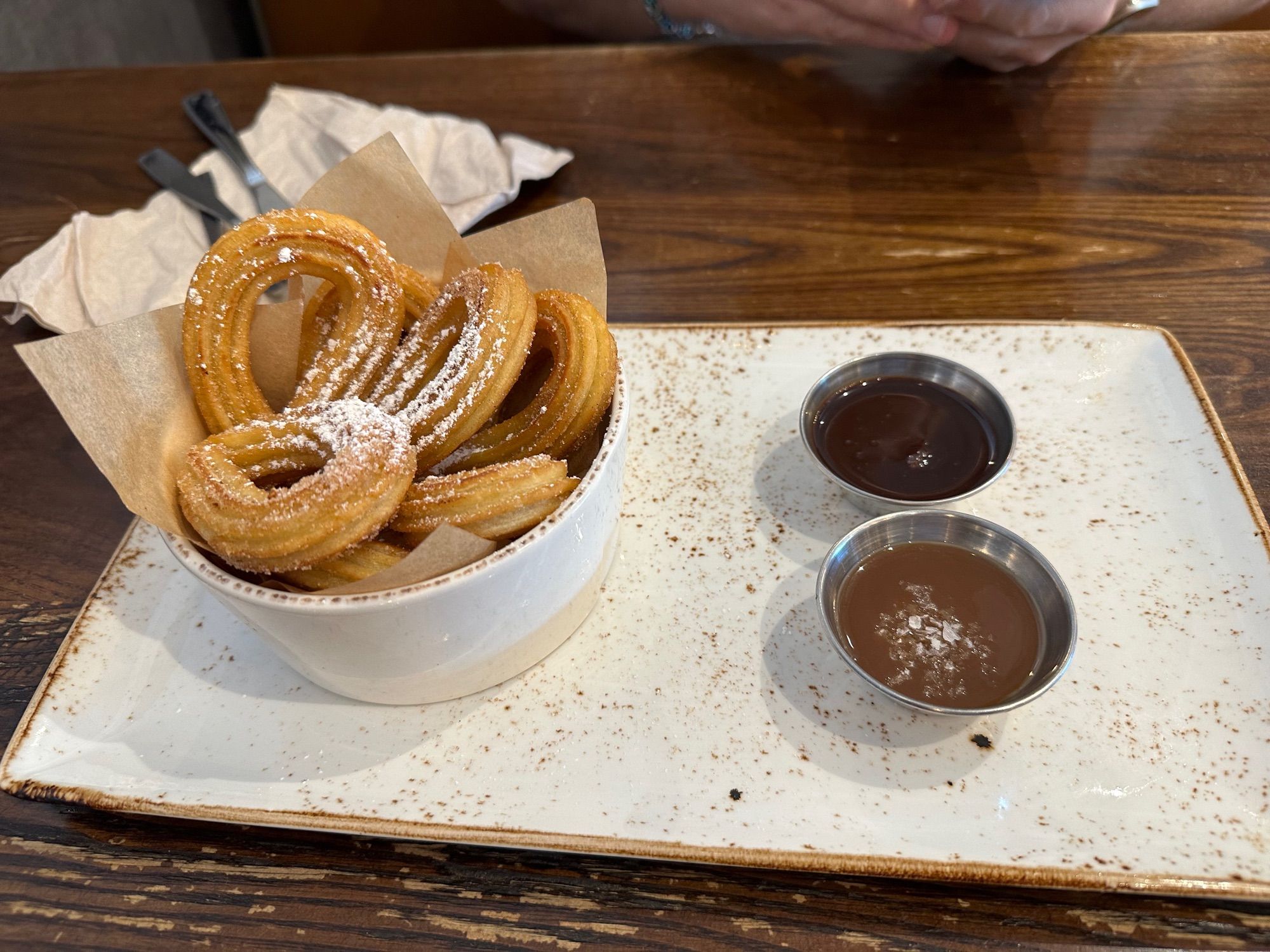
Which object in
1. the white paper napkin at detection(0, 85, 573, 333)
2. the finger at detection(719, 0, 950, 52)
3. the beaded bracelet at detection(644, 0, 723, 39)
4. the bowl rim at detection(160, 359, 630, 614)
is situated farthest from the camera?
the beaded bracelet at detection(644, 0, 723, 39)

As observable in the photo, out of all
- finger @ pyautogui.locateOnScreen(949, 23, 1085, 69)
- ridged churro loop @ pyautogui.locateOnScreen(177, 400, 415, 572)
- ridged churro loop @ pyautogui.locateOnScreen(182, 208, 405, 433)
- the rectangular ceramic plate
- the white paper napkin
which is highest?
ridged churro loop @ pyautogui.locateOnScreen(182, 208, 405, 433)

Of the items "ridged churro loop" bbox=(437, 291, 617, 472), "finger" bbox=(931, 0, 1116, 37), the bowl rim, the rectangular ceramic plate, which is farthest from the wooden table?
"ridged churro loop" bbox=(437, 291, 617, 472)

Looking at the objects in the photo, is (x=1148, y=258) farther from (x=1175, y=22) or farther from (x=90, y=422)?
(x=90, y=422)

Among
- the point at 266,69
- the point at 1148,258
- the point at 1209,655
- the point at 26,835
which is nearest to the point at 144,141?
the point at 266,69

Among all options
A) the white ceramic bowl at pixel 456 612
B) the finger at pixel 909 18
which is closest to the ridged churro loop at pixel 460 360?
the white ceramic bowl at pixel 456 612

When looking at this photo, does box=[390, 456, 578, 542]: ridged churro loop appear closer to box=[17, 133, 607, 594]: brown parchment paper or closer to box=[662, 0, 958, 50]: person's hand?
box=[17, 133, 607, 594]: brown parchment paper
